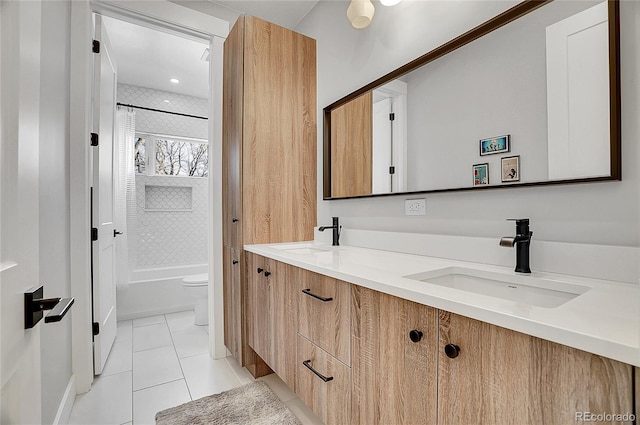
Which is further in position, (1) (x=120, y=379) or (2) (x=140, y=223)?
(2) (x=140, y=223)

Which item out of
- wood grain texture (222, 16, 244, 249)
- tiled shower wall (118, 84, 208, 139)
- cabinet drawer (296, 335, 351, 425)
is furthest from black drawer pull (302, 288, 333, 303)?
tiled shower wall (118, 84, 208, 139)

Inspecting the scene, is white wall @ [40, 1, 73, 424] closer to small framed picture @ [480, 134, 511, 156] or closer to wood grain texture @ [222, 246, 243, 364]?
wood grain texture @ [222, 246, 243, 364]

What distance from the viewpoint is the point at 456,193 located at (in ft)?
4.42

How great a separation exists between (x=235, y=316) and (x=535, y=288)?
5.68 feet

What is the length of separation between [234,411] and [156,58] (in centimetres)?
322

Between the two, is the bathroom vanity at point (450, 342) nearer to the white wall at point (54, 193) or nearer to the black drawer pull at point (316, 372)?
the black drawer pull at point (316, 372)

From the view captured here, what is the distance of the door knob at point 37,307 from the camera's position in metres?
0.57

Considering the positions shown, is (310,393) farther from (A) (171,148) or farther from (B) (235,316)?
(A) (171,148)

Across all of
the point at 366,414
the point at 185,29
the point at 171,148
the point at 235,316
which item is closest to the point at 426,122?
the point at 366,414

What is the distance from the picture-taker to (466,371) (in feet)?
2.29

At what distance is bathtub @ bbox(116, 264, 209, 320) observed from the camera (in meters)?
3.09

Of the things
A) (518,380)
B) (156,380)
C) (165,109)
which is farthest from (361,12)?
(165,109)

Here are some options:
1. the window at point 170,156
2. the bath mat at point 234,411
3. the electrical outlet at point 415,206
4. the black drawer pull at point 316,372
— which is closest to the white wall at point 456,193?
the electrical outlet at point 415,206

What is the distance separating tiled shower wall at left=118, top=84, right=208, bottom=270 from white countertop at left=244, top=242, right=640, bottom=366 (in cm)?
336
